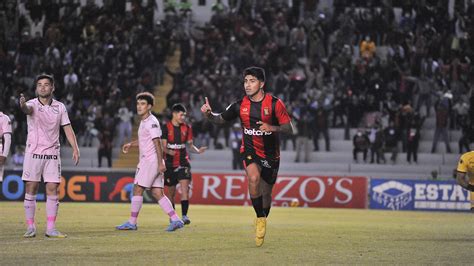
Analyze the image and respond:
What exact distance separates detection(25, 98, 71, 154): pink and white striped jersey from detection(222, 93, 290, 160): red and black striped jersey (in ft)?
9.16

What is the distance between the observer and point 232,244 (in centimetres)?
1362

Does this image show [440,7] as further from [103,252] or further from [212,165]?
[103,252]

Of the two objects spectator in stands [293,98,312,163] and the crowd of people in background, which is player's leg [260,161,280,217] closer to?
the crowd of people in background

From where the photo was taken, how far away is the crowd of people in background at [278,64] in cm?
3606

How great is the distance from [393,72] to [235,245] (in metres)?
24.5

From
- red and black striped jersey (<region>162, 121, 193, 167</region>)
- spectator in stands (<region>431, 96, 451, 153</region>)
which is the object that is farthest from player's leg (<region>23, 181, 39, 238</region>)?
spectator in stands (<region>431, 96, 451, 153</region>)

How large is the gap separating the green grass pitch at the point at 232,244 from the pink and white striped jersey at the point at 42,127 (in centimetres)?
132

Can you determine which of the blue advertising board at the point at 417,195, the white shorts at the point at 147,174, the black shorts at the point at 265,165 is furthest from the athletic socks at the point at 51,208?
the blue advertising board at the point at 417,195

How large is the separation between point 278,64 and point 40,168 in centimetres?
2401

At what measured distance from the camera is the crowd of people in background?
36062 mm

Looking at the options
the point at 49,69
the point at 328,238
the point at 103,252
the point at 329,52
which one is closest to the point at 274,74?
the point at 329,52

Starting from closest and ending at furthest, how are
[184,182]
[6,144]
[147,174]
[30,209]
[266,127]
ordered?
1. [266,127]
2. [30,209]
3. [6,144]
4. [147,174]
5. [184,182]

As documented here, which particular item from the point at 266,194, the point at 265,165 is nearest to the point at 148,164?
the point at 266,194

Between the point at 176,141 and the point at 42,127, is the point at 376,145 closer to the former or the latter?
the point at 176,141
